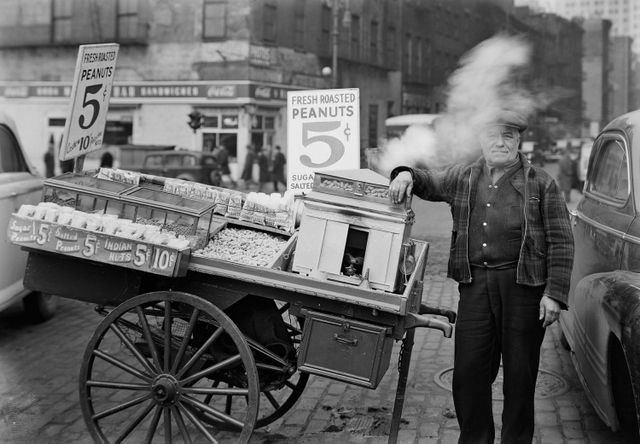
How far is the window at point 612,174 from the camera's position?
4973mm

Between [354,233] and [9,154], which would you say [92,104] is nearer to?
[9,154]

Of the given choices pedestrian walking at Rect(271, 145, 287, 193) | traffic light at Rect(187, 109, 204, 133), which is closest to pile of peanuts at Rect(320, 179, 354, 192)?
pedestrian walking at Rect(271, 145, 287, 193)

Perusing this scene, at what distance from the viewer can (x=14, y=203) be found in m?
7.10

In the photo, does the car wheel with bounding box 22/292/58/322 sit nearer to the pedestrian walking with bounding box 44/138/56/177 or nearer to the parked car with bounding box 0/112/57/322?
the parked car with bounding box 0/112/57/322

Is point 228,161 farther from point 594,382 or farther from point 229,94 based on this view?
point 594,382

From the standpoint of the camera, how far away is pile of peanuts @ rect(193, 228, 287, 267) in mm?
4289

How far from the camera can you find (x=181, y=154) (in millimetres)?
24047

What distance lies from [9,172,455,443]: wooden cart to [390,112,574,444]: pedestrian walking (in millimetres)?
260

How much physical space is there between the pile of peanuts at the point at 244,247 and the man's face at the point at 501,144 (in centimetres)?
128

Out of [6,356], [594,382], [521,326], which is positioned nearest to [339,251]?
[521,326]

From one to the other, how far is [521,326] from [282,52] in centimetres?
2884

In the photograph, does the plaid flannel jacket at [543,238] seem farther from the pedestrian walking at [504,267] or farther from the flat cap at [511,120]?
the flat cap at [511,120]

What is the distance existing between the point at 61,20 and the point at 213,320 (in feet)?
102

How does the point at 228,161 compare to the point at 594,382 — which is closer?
the point at 594,382
